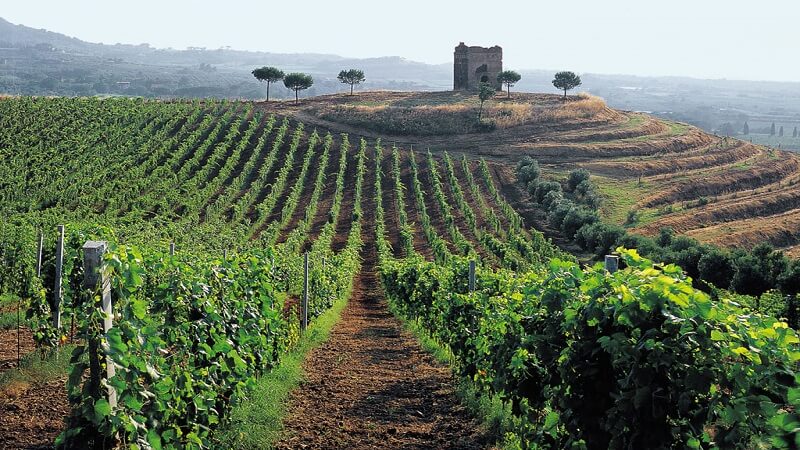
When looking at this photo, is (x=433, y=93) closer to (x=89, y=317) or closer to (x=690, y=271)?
Result: (x=690, y=271)

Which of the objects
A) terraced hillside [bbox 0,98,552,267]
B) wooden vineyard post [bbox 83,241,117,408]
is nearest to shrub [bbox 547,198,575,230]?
terraced hillside [bbox 0,98,552,267]

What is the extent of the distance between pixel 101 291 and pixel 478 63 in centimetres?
8325

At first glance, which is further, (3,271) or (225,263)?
(3,271)

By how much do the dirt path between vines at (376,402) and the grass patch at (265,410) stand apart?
13cm

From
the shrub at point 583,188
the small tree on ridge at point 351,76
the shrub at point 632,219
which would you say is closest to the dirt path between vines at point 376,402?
the shrub at point 632,219

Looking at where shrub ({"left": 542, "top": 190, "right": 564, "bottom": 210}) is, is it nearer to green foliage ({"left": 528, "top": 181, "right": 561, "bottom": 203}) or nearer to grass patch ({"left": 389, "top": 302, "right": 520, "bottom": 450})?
green foliage ({"left": 528, "top": 181, "right": 561, "bottom": 203})

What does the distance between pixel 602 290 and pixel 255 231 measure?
37.8 meters

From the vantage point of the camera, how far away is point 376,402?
10320mm

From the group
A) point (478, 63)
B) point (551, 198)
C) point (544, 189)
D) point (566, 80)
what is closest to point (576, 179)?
point (544, 189)

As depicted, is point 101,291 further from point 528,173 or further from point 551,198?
point 528,173

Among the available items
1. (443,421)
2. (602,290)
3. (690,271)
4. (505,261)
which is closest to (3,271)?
(443,421)

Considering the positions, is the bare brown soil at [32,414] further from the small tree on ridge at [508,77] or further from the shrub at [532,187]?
the small tree on ridge at [508,77]

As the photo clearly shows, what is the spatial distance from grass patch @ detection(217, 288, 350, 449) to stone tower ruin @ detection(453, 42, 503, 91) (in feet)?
248

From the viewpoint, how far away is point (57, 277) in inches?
423
